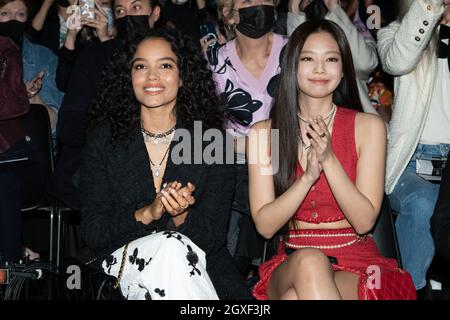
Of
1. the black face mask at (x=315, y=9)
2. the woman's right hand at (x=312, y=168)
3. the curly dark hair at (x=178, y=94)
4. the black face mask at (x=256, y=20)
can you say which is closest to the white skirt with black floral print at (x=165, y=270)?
the woman's right hand at (x=312, y=168)

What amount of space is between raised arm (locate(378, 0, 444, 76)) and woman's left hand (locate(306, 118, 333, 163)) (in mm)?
1150

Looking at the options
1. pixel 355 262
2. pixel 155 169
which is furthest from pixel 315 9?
pixel 355 262

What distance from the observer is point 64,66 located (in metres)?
5.11

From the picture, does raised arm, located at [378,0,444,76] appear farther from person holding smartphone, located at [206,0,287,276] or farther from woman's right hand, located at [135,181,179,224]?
woman's right hand, located at [135,181,179,224]

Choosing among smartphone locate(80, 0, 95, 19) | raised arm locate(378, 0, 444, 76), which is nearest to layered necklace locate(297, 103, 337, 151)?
raised arm locate(378, 0, 444, 76)

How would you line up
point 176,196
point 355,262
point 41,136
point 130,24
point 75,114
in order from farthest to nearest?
1. point 130,24
2. point 41,136
3. point 75,114
4. point 355,262
5. point 176,196

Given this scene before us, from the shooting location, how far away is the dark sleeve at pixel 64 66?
5035 millimetres

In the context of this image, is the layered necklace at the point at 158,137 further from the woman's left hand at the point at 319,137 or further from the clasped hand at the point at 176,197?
the woman's left hand at the point at 319,137

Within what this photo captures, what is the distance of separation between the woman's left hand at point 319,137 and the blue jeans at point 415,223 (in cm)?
103

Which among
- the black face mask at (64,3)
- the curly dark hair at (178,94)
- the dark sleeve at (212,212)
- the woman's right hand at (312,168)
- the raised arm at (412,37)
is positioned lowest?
the dark sleeve at (212,212)

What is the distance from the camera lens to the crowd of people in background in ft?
10.8

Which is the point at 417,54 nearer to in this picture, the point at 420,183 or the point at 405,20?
the point at 405,20

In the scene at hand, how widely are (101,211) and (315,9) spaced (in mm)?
2163

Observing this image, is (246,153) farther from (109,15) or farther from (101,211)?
(109,15)
